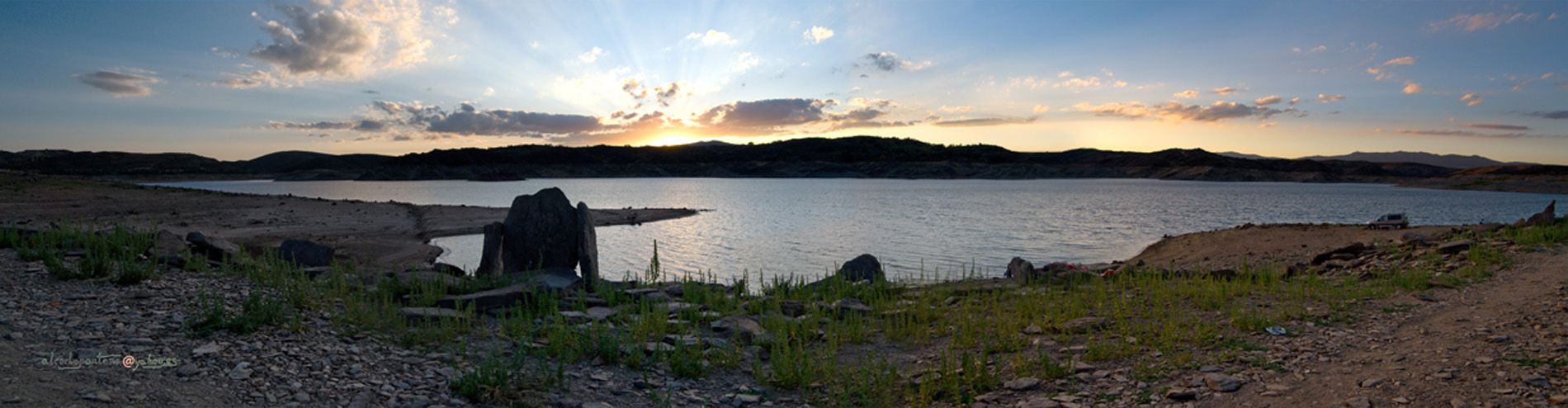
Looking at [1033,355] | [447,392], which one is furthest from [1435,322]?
[447,392]

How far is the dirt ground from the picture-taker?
18.8 m

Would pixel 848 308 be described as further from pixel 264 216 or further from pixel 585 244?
pixel 264 216

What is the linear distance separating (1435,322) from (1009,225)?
27.0 m

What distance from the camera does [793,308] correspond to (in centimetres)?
1038

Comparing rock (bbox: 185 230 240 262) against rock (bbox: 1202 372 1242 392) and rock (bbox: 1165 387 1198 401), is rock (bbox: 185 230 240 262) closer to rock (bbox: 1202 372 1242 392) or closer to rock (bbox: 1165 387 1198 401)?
rock (bbox: 1165 387 1198 401)

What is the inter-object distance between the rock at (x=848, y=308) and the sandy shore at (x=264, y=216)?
12.9m

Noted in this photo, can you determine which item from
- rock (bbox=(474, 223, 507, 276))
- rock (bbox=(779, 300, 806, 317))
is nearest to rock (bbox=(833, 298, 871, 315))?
rock (bbox=(779, 300, 806, 317))

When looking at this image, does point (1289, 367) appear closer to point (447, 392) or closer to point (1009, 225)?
point (447, 392)

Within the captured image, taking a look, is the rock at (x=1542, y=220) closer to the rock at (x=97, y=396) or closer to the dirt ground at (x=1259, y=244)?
the dirt ground at (x=1259, y=244)

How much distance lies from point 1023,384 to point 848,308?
153 inches

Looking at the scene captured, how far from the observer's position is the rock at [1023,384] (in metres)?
6.45

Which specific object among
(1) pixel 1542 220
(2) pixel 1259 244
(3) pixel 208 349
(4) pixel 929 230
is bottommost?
(4) pixel 929 230

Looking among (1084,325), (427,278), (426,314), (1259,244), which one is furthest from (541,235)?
(1259,244)

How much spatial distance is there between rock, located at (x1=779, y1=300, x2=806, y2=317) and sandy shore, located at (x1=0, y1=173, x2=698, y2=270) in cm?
1229
